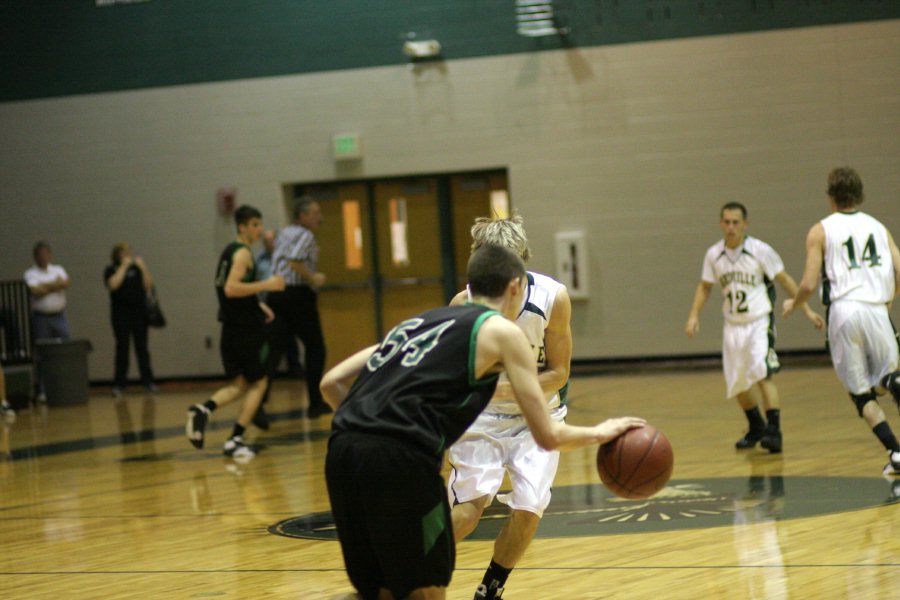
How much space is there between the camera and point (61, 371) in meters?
14.2

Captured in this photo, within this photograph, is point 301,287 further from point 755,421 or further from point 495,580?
point 495,580

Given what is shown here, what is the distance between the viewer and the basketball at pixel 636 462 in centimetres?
→ 349

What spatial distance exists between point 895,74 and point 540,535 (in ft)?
30.9

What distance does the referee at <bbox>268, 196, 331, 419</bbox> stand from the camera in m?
10.7

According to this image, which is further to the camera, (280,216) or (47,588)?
(280,216)

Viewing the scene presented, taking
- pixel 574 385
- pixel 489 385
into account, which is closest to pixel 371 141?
pixel 574 385

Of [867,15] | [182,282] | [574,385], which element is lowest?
[574,385]

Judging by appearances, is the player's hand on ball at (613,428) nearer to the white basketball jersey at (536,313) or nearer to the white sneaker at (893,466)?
the white basketball jersey at (536,313)

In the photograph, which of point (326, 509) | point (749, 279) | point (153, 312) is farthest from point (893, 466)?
point (153, 312)

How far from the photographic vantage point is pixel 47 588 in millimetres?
5078

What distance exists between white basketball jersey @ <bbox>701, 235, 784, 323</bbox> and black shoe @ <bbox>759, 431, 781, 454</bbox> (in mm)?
798

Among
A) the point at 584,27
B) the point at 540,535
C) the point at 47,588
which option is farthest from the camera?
the point at 584,27

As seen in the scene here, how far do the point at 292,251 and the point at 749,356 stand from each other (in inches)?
174

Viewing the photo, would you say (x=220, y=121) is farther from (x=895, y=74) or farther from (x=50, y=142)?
(x=895, y=74)
